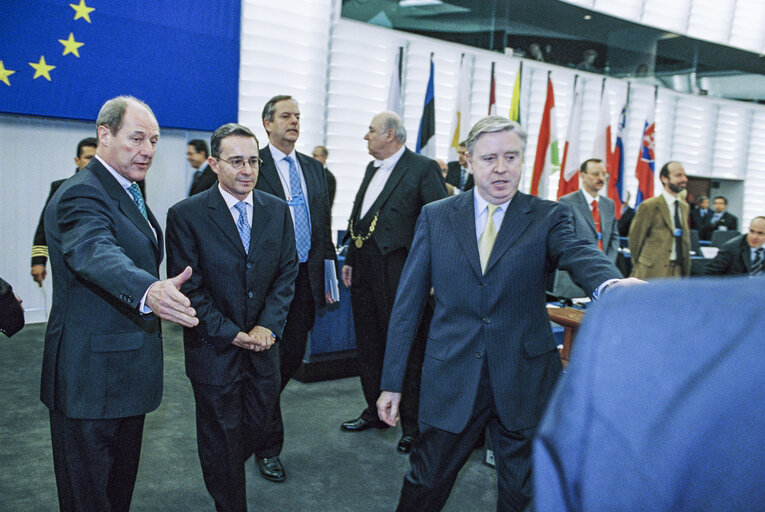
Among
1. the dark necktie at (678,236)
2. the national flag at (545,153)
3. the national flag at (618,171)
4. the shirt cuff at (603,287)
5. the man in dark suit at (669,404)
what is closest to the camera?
the man in dark suit at (669,404)

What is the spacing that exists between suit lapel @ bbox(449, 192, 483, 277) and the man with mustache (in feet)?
13.8

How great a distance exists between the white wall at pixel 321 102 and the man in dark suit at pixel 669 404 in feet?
21.0

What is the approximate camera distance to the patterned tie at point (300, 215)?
127 inches

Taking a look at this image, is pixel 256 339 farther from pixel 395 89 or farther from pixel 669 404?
pixel 395 89

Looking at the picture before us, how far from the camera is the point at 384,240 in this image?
3496mm

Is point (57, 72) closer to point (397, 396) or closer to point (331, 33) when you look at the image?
point (331, 33)

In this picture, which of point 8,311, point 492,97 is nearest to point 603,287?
point 8,311

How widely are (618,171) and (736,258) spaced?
4131mm

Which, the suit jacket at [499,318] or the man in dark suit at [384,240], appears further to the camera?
the man in dark suit at [384,240]

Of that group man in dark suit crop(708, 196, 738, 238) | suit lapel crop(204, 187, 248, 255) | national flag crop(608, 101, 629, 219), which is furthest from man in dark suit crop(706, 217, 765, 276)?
man in dark suit crop(708, 196, 738, 238)

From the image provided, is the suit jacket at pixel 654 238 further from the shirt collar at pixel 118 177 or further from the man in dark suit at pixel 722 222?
the man in dark suit at pixel 722 222

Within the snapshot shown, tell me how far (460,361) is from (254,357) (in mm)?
940

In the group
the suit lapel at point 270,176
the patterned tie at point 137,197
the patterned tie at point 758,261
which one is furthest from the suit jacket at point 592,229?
the patterned tie at point 137,197

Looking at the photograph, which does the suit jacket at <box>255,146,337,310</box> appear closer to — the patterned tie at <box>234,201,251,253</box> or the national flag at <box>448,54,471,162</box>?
the patterned tie at <box>234,201,251,253</box>
